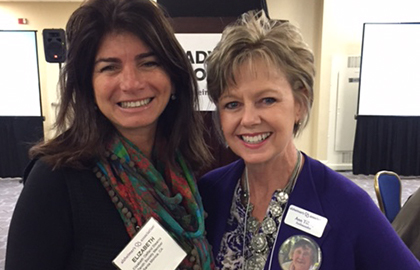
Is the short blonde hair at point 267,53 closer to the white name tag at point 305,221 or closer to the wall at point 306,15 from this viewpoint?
the white name tag at point 305,221

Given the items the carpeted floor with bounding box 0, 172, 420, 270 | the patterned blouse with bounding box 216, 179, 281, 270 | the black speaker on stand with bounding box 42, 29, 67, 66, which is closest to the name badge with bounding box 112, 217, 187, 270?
the patterned blouse with bounding box 216, 179, 281, 270

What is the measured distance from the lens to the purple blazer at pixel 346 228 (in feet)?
3.47

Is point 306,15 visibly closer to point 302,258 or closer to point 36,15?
point 36,15

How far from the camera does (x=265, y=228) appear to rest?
3.94ft

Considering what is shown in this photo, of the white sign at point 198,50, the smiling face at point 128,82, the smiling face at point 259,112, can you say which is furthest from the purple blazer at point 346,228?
the white sign at point 198,50

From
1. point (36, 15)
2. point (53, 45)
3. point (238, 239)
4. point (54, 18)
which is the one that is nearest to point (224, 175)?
point (238, 239)

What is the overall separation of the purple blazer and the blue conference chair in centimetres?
163

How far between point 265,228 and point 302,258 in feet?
0.52

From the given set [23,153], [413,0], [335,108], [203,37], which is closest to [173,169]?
[203,37]

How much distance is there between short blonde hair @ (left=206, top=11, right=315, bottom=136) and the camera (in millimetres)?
1104

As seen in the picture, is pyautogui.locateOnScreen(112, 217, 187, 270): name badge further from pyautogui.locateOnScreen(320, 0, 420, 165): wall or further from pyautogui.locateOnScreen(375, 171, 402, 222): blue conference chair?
pyautogui.locateOnScreen(320, 0, 420, 165): wall

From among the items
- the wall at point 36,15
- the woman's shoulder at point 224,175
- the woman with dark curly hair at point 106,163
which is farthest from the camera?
the wall at point 36,15

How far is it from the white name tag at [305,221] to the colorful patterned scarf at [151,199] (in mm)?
286

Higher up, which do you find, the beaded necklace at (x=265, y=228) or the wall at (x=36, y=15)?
the wall at (x=36, y=15)
